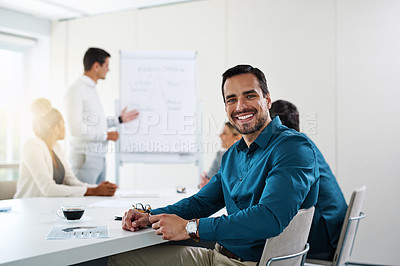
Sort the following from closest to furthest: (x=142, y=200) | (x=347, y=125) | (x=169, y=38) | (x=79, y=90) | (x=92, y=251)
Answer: (x=92, y=251) → (x=142, y=200) → (x=79, y=90) → (x=347, y=125) → (x=169, y=38)

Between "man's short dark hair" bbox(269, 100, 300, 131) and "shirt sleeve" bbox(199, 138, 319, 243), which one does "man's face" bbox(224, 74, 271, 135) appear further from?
"man's short dark hair" bbox(269, 100, 300, 131)

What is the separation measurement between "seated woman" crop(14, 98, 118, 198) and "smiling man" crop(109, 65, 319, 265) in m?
0.94

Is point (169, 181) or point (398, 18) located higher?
Result: point (398, 18)

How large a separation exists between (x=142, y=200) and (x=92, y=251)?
1110 mm

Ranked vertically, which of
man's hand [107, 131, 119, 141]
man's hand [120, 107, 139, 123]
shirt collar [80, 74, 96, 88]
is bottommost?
man's hand [107, 131, 119, 141]

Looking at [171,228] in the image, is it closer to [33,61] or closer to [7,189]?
[7,189]

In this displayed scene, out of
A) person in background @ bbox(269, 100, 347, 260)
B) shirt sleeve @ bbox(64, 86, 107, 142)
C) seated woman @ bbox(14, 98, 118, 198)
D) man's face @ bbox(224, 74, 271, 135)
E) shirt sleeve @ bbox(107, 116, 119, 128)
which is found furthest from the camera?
shirt sleeve @ bbox(107, 116, 119, 128)

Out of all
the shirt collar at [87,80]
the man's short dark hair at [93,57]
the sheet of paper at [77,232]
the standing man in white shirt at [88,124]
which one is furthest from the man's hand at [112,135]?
the sheet of paper at [77,232]

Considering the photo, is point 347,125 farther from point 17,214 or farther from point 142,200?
point 17,214

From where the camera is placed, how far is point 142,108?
4238 millimetres

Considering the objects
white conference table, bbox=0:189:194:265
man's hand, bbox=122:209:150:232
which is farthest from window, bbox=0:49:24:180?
man's hand, bbox=122:209:150:232

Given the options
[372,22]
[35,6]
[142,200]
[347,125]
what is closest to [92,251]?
[142,200]

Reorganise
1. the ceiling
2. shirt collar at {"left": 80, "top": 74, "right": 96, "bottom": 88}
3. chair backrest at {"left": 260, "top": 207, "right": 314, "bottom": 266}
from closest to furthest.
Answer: chair backrest at {"left": 260, "top": 207, "right": 314, "bottom": 266}, shirt collar at {"left": 80, "top": 74, "right": 96, "bottom": 88}, the ceiling

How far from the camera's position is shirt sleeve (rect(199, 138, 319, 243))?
4.62ft
